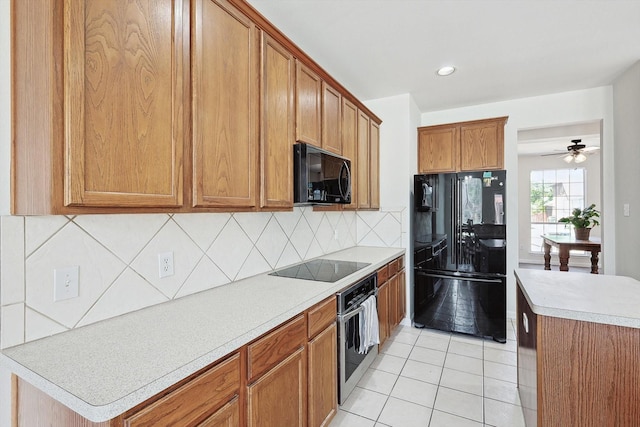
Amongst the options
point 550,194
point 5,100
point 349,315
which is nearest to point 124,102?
point 5,100

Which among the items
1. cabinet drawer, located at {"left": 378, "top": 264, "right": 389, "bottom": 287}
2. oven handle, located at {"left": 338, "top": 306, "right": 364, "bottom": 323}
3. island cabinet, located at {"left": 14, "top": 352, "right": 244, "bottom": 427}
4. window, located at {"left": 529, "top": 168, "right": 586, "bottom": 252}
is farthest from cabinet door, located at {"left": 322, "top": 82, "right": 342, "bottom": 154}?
window, located at {"left": 529, "top": 168, "right": 586, "bottom": 252}

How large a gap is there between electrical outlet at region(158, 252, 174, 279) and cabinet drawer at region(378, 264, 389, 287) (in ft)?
5.47

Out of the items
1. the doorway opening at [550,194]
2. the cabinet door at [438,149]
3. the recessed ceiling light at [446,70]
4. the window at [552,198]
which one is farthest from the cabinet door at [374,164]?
the window at [552,198]

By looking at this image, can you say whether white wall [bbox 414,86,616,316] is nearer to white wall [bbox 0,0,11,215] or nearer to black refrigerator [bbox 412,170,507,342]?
black refrigerator [bbox 412,170,507,342]

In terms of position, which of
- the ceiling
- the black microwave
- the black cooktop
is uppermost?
the ceiling

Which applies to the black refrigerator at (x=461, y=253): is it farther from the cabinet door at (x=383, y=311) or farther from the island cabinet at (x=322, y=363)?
the island cabinet at (x=322, y=363)

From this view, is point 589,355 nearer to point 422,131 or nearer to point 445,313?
point 445,313

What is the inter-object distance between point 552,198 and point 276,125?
24.7 ft

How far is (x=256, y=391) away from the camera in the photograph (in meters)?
1.19

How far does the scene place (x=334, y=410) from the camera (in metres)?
1.84

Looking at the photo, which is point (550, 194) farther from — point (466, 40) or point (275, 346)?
point (275, 346)

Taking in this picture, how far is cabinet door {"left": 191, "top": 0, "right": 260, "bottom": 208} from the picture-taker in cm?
131

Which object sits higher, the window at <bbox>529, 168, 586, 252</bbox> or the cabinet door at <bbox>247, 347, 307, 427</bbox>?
the window at <bbox>529, 168, 586, 252</bbox>

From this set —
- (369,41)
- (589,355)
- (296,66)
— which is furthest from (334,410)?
(369,41)
